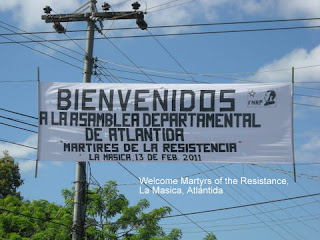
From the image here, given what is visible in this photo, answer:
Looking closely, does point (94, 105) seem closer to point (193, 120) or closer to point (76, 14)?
point (193, 120)

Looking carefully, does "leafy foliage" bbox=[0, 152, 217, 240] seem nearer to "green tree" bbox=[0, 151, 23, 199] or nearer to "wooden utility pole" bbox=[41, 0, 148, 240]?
"wooden utility pole" bbox=[41, 0, 148, 240]

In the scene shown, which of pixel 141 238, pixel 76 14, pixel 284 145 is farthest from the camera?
pixel 141 238

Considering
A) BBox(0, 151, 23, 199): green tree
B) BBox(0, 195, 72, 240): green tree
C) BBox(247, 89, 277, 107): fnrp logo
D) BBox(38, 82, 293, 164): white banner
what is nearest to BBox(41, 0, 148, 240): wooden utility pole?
BBox(38, 82, 293, 164): white banner

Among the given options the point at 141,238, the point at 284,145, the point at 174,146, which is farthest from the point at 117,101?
the point at 141,238

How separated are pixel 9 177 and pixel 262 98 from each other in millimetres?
36073

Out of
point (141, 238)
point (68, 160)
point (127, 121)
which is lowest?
point (141, 238)

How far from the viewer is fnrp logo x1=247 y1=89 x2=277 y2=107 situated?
13570 mm

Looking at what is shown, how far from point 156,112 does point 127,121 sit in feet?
2.54

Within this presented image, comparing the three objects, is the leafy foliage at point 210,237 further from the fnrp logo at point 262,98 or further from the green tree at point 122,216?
the fnrp logo at point 262,98

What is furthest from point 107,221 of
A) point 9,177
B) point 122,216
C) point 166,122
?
point 9,177

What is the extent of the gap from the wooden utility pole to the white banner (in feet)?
5.28

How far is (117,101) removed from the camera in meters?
14.1

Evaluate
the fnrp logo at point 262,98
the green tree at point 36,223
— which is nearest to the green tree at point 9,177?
the green tree at point 36,223

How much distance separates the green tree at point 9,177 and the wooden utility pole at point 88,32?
30.0 m
